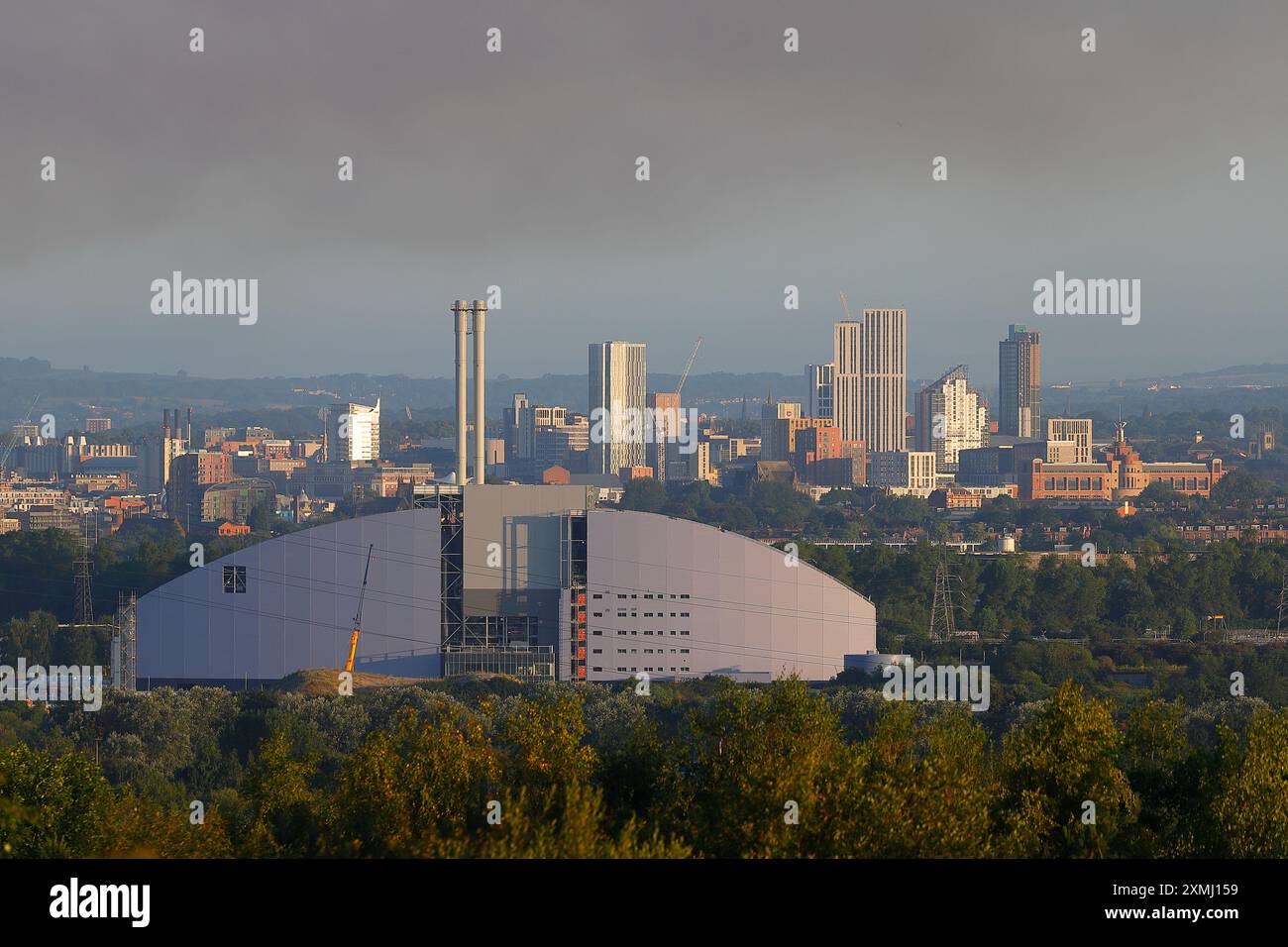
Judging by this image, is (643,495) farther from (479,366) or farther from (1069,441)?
(479,366)

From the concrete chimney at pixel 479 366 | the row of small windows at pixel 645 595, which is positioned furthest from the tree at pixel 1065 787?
the concrete chimney at pixel 479 366

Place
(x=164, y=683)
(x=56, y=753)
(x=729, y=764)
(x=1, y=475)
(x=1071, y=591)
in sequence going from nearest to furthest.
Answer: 1. (x=729, y=764)
2. (x=56, y=753)
3. (x=164, y=683)
4. (x=1071, y=591)
5. (x=1, y=475)

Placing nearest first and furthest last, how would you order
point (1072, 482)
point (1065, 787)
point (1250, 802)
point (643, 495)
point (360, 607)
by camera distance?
point (1250, 802) → point (1065, 787) → point (360, 607) → point (643, 495) → point (1072, 482)

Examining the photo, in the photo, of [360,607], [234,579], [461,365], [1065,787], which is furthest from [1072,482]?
[1065,787]

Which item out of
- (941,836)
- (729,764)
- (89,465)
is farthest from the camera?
(89,465)
